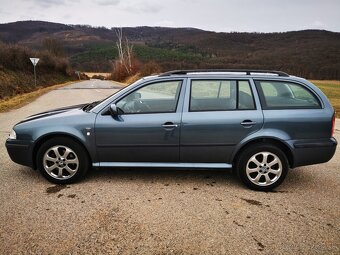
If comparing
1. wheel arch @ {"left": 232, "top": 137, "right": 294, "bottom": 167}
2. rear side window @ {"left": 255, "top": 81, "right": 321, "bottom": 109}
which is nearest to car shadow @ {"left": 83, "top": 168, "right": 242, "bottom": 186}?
wheel arch @ {"left": 232, "top": 137, "right": 294, "bottom": 167}

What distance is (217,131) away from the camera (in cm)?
423

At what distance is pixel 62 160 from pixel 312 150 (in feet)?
11.5

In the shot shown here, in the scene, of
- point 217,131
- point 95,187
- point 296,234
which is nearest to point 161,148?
point 217,131

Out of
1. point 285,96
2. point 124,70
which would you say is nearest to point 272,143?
point 285,96

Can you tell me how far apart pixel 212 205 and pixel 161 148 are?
41.0 inches

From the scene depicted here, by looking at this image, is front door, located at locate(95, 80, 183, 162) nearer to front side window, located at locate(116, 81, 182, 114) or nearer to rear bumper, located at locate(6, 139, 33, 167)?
front side window, located at locate(116, 81, 182, 114)

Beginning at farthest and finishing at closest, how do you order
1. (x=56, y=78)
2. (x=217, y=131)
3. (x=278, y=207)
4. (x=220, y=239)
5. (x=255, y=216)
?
1. (x=56, y=78)
2. (x=217, y=131)
3. (x=278, y=207)
4. (x=255, y=216)
5. (x=220, y=239)

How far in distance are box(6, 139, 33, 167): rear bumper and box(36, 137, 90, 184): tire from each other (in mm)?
149

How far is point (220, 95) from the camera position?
4391mm

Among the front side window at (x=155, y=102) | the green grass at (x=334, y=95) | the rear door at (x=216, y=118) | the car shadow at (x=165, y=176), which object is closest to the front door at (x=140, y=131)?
the front side window at (x=155, y=102)

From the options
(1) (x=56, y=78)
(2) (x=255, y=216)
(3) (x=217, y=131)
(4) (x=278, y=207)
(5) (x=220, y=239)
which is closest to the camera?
(5) (x=220, y=239)

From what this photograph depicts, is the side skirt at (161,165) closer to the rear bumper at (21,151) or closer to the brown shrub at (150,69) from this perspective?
the rear bumper at (21,151)

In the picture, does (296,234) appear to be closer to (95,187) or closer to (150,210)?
(150,210)

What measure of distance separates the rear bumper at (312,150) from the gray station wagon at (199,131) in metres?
0.01
